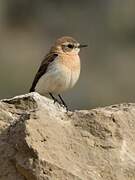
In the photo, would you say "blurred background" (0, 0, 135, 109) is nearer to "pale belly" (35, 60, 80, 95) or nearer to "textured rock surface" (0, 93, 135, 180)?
"pale belly" (35, 60, 80, 95)

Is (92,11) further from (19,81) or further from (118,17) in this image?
(19,81)

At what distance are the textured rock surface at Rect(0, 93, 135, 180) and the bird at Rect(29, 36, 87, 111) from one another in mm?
3835

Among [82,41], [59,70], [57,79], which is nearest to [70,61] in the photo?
[59,70]

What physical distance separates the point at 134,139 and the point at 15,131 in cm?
97

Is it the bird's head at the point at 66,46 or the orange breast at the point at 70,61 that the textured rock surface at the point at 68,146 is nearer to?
the orange breast at the point at 70,61

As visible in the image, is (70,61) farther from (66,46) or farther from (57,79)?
(66,46)

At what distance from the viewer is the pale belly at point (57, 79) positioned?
11.4m

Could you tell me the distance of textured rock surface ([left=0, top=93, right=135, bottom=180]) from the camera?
22.5 feet

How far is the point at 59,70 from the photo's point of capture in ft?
38.0

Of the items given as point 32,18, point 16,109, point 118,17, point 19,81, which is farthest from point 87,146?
point 32,18

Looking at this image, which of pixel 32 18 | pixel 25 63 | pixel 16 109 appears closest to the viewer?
pixel 16 109

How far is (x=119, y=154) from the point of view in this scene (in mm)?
7152

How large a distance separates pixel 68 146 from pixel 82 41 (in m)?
21.0

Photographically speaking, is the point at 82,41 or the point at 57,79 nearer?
the point at 57,79
